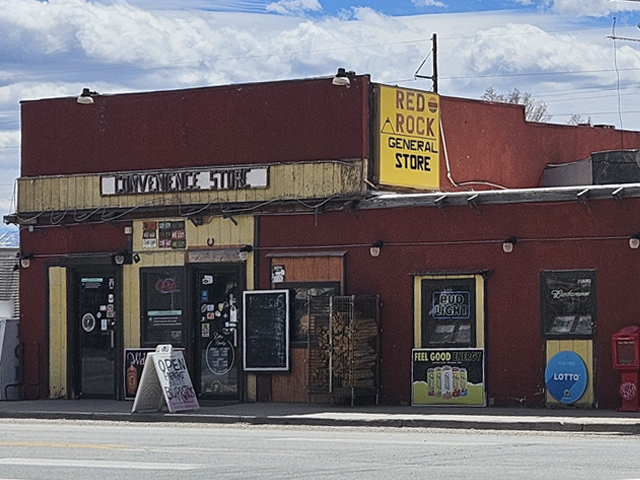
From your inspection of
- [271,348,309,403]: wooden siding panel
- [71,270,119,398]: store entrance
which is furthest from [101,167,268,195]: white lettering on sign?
[271,348,309,403]: wooden siding panel

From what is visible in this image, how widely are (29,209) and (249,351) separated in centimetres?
564

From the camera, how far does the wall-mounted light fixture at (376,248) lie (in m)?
23.2

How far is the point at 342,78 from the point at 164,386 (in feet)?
19.5

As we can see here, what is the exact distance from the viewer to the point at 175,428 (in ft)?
65.5

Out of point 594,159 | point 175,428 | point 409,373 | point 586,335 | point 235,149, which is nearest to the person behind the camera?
point 175,428

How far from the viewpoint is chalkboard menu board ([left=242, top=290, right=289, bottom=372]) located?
23859 mm

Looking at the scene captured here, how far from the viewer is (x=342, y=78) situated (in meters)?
23.1

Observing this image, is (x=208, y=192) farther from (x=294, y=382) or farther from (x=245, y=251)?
(x=294, y=382)

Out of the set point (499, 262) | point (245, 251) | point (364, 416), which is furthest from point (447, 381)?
point (245, 251)

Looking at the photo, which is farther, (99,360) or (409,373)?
(99,360)

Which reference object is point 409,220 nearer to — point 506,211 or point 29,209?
Answer: point 506,211

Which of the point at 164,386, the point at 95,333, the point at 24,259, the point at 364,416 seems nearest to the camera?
the point at 364,416

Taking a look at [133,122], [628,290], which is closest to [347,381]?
[628,290]

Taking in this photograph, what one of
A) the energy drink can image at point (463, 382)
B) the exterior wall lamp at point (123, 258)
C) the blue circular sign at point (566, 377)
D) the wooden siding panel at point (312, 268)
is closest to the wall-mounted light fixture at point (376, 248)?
the wooden siding panel at point (312, 268)
